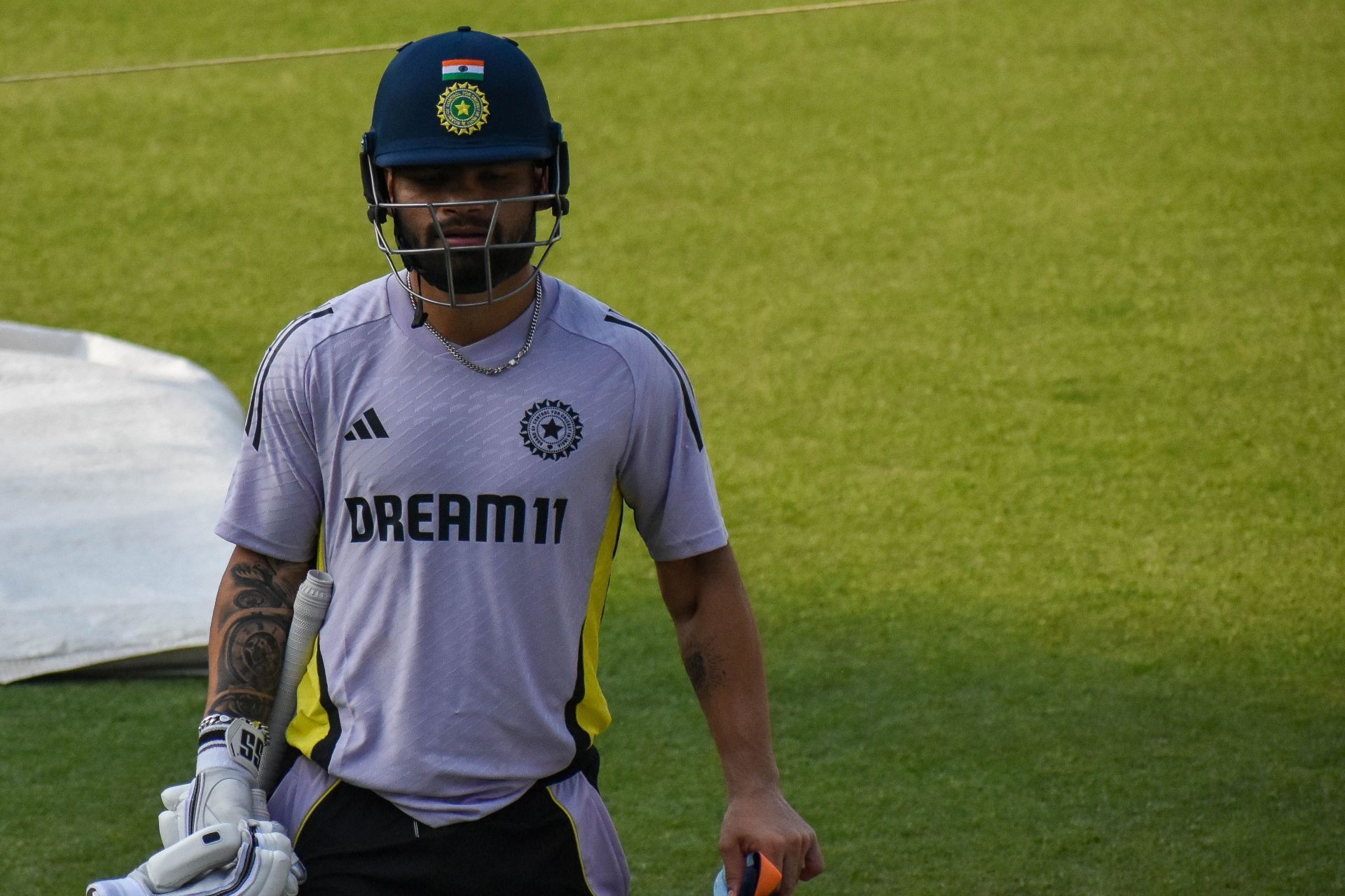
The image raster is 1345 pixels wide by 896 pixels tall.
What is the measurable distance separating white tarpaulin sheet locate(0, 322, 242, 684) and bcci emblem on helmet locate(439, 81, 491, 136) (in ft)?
8.66

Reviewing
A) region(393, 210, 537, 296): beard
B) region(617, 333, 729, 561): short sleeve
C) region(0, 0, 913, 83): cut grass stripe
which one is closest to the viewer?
region(393, 210, 537, 296): beard

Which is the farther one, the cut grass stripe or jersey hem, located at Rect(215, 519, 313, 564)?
the cut grass stripe

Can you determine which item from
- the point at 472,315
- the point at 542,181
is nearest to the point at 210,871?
the point at 472,315

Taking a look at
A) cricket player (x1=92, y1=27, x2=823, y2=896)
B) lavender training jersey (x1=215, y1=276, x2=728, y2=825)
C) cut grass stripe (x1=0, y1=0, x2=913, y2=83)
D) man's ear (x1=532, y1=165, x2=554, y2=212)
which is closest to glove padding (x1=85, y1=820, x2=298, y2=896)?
cricket player (x1=92, y1=27, x2=823, y2=896)

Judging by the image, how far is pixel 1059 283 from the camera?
672 centimetres

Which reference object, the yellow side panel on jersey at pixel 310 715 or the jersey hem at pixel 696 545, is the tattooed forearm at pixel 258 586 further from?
the jersey hem at pixel 696 545

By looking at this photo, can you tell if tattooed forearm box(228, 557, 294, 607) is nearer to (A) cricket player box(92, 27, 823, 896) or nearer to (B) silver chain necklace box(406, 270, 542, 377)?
Result: (A) cricket player box(92, 27, 823, 896)

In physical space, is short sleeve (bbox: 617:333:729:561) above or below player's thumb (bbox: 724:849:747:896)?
above

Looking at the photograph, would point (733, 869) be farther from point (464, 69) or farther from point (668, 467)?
point (464, 69)

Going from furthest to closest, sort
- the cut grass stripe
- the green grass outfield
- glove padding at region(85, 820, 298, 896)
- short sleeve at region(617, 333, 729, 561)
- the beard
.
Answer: the cut grass stripe, the green grass outfield, short sleeve at region(617, 333, 729, 561), the beard, glove padding at region(85, 820, 298, 896)

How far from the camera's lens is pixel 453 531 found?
186 cm

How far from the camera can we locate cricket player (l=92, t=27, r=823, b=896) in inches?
73.2

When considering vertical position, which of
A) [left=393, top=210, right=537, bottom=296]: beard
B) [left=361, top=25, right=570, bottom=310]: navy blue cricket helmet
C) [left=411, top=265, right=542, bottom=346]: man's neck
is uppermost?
[left=361, top=25, right=570, bottom=310]: navy blue cricket helmet

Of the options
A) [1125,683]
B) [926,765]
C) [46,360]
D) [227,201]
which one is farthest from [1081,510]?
[227,201]
